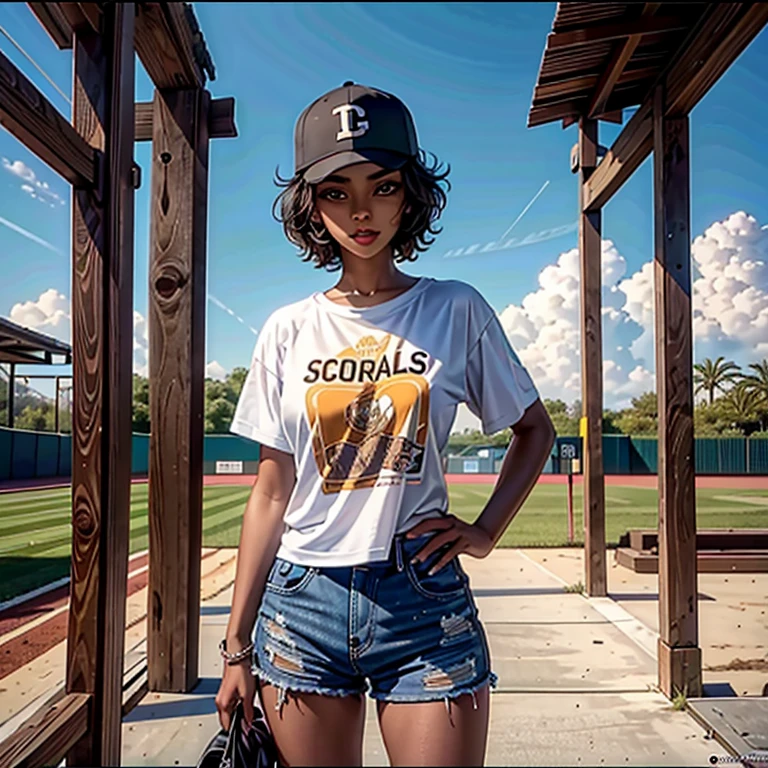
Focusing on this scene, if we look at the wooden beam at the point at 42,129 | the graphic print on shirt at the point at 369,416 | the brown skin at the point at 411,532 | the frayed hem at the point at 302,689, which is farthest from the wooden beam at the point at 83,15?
the frayed hem at the point at 302,689

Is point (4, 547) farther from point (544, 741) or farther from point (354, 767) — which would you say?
point (544, 741)

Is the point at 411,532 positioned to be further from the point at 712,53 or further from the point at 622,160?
the point at 622,160

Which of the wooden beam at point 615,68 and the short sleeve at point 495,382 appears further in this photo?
the wooden beam at point 615,68

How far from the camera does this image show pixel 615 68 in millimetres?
3074

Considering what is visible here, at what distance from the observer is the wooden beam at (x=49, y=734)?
1.71 m

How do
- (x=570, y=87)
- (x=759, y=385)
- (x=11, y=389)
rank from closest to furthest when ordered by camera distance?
1. (x=11, y=389)
2. (x=759, y=385)
3. (x=570, y=87)

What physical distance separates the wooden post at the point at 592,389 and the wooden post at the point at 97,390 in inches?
127

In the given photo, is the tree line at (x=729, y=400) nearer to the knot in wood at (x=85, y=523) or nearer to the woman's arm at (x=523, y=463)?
the knot in wood at (x=85, y=523)

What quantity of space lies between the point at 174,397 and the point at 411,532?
6.64 ft

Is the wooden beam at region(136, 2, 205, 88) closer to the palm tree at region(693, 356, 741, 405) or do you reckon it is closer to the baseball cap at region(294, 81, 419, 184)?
the baseball cap at region(294, 81, 419, 184)

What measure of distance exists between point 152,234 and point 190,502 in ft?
3.44

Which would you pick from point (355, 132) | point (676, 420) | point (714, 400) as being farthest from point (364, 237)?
point (714, 400)

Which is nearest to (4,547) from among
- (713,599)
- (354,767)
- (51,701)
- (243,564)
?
(51,701)

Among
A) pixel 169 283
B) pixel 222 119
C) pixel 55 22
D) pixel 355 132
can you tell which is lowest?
pixel 355 132
